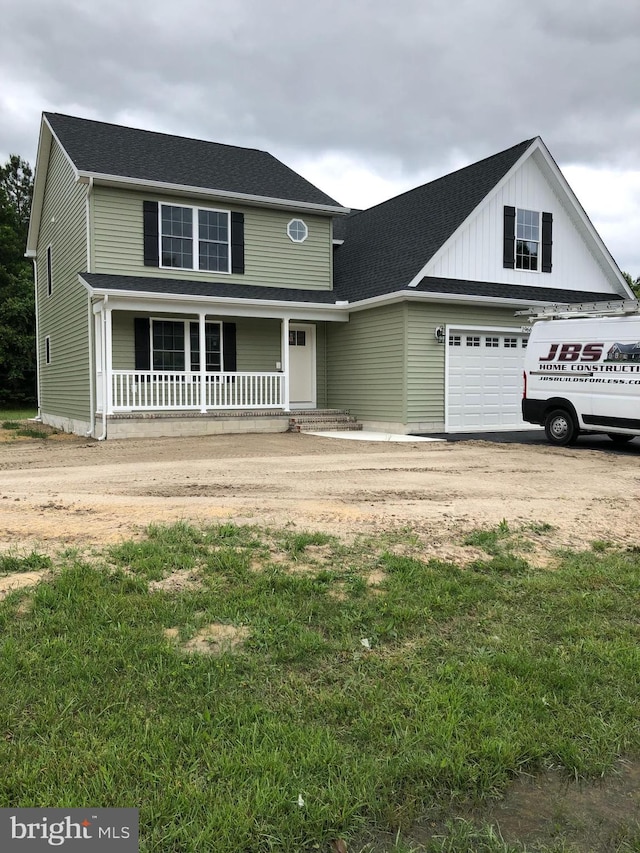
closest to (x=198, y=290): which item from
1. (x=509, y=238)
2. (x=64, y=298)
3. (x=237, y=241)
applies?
(x=237, y=241)

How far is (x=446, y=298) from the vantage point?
14.7 metres

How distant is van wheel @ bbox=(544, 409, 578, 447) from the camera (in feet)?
39.8

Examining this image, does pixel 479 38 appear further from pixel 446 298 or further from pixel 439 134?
pixel 439 134

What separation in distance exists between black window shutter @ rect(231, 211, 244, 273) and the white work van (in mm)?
7679

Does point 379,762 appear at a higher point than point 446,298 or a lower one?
lower

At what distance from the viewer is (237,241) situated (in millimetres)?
16531

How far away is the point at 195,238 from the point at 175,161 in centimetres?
248

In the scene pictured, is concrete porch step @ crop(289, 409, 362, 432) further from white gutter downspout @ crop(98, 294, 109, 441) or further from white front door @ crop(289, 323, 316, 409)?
white gutter downspout @ crop(98, 294, 109, 441)

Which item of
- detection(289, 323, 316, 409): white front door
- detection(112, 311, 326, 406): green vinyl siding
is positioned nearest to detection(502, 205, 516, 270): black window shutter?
detection(112, 311, 326, 406): green vinyl siding

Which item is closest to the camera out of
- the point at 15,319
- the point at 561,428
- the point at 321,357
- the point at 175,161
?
the point at 561,428

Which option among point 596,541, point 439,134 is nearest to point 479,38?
point 439,134

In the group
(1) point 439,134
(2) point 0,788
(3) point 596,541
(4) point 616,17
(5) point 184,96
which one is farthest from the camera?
(1) point 439,134

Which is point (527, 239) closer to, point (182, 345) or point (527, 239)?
point (527, 239)

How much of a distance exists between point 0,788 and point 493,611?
260 cm
